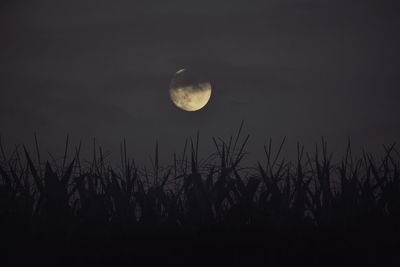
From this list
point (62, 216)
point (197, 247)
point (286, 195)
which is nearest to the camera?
point (197, 247)

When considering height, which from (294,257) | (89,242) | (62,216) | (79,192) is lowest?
(294,257)

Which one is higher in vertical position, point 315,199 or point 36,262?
point 315,199

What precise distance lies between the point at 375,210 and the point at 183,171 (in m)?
1.38

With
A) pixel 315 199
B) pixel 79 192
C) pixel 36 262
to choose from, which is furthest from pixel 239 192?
pixel 36 262

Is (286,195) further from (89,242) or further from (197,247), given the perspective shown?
(89,242)

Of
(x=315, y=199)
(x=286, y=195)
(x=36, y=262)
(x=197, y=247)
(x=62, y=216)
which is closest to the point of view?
(x=36, y=262)

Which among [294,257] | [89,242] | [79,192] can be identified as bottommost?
[294,257]

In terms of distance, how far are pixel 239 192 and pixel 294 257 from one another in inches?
36.7

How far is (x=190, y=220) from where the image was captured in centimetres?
280

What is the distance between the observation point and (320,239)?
2.49 meters

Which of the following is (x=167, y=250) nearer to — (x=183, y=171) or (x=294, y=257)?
(x=294, y=257)

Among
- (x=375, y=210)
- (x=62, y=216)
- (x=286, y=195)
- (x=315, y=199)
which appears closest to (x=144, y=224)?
(x=62, y=216)

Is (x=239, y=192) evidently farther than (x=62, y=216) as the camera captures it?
Yes

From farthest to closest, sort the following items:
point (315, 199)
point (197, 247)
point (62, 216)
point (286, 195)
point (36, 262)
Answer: point (315, 199), point (286, 195), point (62, 216), point (197, 247), point (36, 262)
